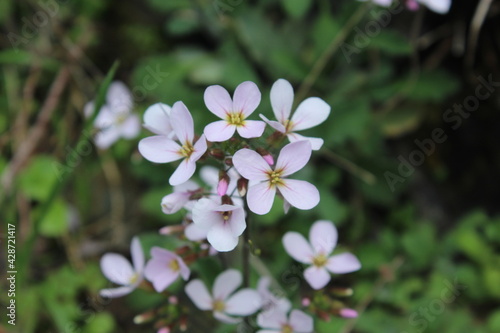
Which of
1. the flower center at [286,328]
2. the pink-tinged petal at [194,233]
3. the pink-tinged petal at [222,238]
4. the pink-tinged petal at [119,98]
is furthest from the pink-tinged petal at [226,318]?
the pink-tinged petal at [119,98]

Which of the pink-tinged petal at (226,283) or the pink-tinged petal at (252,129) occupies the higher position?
the pink-tinged petal at (252,129)

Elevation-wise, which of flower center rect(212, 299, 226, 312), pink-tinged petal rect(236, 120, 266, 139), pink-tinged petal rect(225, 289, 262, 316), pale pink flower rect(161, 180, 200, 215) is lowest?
flower center rect(212, 299, 226, 312)

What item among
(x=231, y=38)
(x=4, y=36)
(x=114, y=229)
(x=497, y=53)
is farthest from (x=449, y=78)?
(x=4, y=36)
